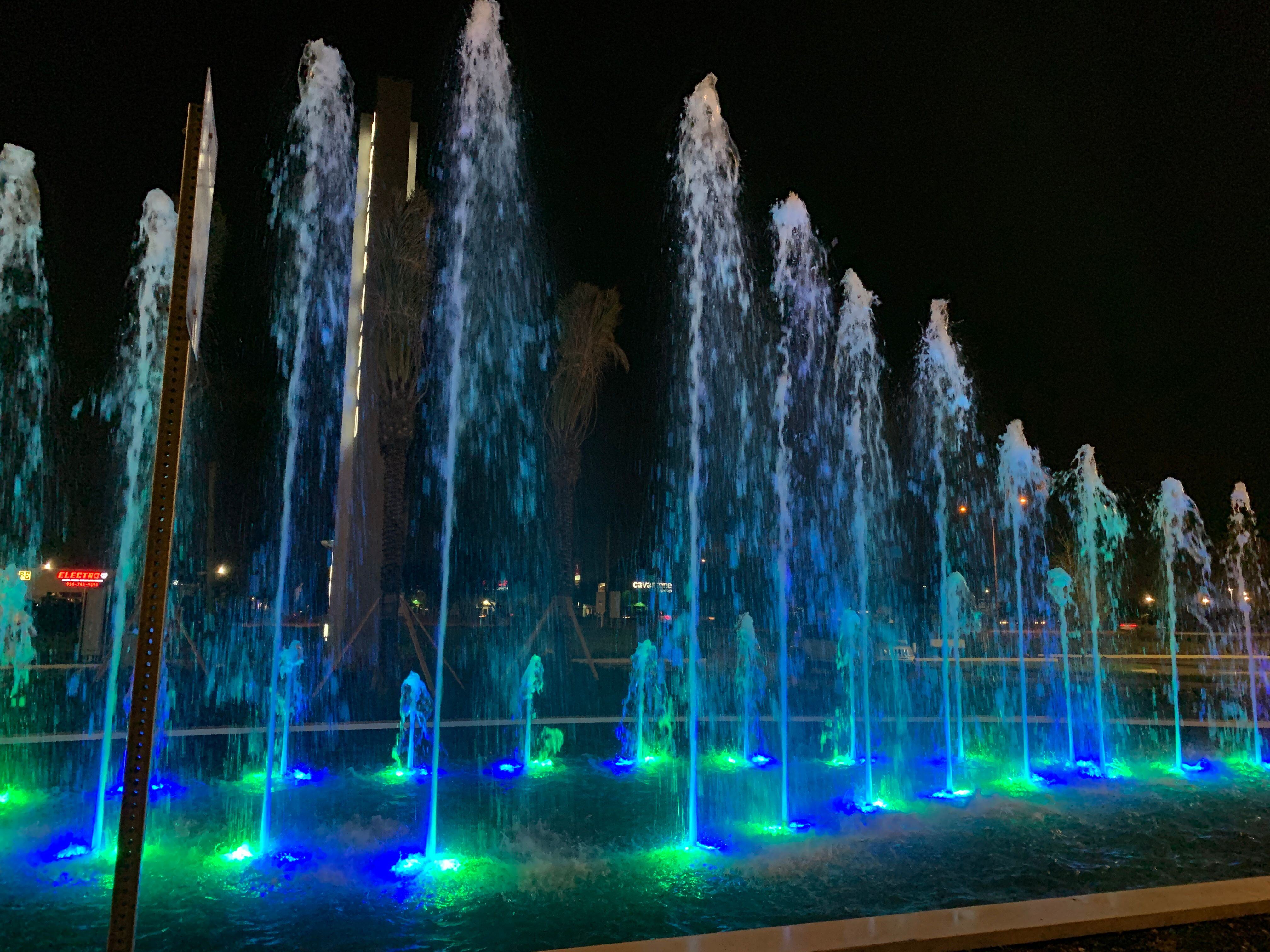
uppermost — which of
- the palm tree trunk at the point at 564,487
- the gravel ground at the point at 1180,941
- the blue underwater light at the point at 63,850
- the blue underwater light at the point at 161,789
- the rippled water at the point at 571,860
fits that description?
the palm tree trunk at the point at 564,487

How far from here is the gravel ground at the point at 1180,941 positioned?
4406mm

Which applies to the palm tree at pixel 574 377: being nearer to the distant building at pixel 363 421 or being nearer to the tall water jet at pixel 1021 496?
the distant building at pixel 363 421

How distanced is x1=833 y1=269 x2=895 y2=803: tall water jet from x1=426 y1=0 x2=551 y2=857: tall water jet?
20.2 ft

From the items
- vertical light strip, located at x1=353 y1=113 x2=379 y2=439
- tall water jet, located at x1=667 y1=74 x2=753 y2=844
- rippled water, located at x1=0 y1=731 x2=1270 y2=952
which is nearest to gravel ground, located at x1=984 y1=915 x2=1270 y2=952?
rippled water, located at x1=0 y1=731 x2=1270 y2=952

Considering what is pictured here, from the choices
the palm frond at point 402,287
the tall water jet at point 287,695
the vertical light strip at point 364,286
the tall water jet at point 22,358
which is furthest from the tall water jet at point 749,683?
the tall water jet at point 22,358

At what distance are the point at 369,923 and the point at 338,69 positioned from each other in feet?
39.3

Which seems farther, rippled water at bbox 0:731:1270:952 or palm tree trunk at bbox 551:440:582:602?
palm tree trunk at bbox 551:440:582:602

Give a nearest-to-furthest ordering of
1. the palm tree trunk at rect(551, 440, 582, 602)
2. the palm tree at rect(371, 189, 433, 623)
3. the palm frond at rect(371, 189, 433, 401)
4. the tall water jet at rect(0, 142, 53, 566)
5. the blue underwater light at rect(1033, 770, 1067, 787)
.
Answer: the blue underwater light at rect(1033, 770, 1067, 787)
the tall water jet at rect(0, 142, 53, 566)
the palm frond at rect(371, 189, 433, 401)
the palm tree at rect(371, 189, 433, 623)
the palm tree trunk at rect(551, 440, 582, 602)

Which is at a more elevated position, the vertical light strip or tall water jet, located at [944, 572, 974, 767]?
the vertical light strip

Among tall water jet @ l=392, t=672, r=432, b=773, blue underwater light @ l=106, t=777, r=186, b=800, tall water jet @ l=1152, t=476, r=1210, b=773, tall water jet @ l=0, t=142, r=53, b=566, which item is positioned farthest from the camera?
tall water jet @ l=0, t=142, r=53, b=566

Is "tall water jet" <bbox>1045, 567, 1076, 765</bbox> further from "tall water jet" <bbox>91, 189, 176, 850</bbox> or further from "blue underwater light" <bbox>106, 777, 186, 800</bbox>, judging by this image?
"tall water jet" <bbox>91, 189, 176, 850</bbox>

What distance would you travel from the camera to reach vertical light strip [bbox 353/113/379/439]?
61.0 ft

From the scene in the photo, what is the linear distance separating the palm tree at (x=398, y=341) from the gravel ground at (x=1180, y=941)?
665 inches

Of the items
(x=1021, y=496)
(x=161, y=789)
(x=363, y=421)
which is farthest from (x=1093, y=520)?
(x=161, y=789)
